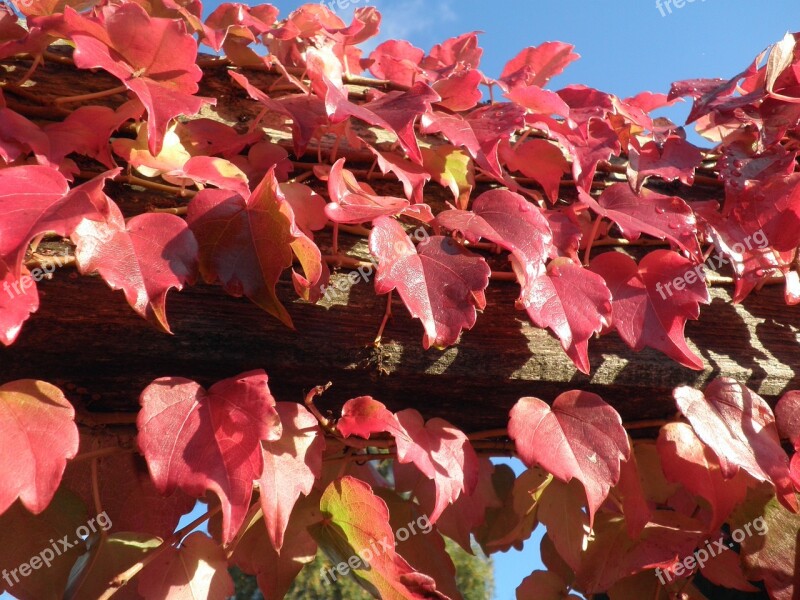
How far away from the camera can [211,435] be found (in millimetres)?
600

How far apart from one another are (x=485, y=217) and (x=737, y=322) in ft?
1.21

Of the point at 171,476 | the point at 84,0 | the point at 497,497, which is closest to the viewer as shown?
the point at 171,476

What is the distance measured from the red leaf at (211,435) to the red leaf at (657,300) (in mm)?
371

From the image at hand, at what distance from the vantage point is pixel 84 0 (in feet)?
2.59

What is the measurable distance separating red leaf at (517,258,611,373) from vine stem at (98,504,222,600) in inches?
14.6

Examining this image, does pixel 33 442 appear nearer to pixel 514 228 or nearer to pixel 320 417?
pixel 320 417

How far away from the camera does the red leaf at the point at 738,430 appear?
2.30 feet

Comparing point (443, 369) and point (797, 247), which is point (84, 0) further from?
point (797, 247)

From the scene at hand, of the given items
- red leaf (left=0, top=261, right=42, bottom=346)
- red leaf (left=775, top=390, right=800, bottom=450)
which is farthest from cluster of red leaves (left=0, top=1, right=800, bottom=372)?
red leaf (left=775, top=390, right=800, bottom=450)

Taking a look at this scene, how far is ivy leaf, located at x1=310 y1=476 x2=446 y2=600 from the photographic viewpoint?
630 millimetres

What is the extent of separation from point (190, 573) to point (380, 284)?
330 millimetres

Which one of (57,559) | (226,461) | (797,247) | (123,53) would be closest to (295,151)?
(123,53)

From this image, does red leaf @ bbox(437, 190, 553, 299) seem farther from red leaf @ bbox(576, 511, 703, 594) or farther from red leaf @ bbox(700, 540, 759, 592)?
red leaf @ bbox(700, 540, 759, 592)

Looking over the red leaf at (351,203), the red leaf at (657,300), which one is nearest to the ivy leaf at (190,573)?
the red leaf at (351,203)
